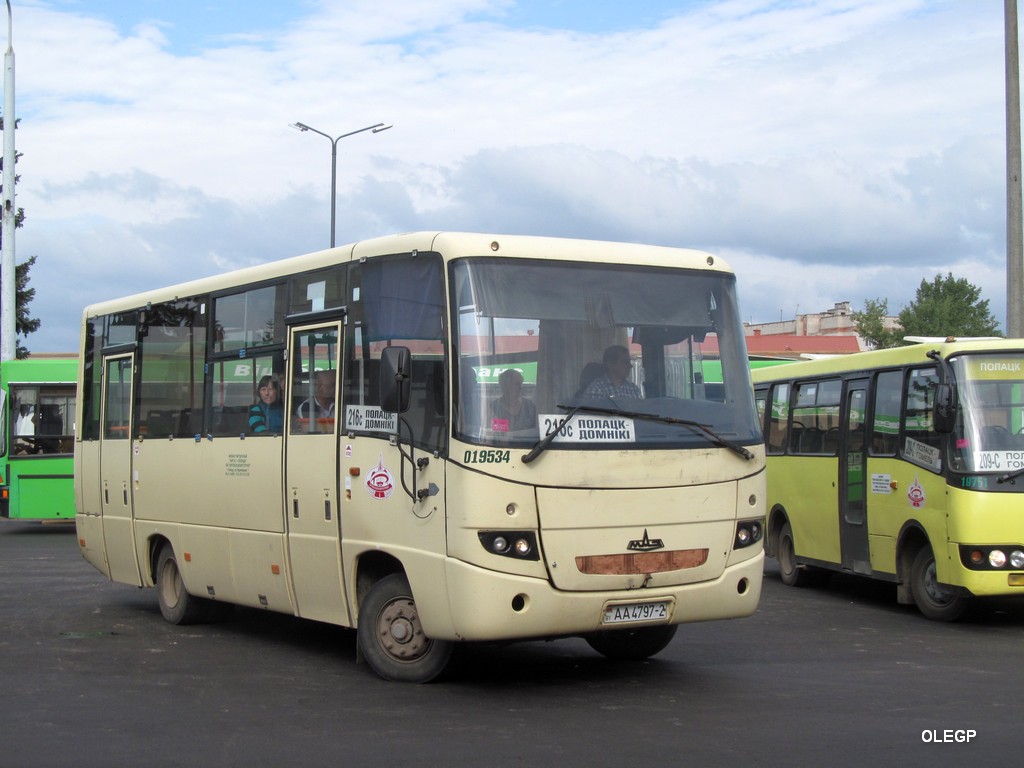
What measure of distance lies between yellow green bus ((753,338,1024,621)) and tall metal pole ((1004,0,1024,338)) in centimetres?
413

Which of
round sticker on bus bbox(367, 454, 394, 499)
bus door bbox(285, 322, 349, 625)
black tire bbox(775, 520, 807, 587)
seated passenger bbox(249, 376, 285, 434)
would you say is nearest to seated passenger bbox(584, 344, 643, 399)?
round sticker on bus bbox(367, 454, 394, 499)

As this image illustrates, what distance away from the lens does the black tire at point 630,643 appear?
10.3m

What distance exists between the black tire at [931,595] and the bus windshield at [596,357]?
4884mm

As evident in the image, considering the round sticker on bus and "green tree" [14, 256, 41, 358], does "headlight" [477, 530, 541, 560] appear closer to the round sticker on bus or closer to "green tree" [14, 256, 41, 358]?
the round sticker on bus

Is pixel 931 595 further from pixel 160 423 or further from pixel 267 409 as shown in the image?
pixel 160 423

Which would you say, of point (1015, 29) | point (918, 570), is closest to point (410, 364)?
point (918, 570)

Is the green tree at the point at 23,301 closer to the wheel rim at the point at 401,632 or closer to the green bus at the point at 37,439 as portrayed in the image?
the green bus at the point at 37,439

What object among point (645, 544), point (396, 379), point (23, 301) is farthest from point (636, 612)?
point (23, 301)

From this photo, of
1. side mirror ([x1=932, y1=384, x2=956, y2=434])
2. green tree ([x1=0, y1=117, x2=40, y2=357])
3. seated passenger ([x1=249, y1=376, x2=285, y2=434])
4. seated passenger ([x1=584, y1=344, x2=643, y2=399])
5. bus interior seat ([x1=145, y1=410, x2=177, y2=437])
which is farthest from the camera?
green tree ([x1=0, y1=117, x2=40, y2=357])

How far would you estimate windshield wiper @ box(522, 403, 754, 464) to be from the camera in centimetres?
855

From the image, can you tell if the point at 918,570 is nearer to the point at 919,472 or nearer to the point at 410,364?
the point at 919,472

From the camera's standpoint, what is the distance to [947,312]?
86.1 m

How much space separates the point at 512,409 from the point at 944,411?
216 inches

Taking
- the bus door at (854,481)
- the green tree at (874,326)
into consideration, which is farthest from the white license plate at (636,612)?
the green tree at (874,326)
